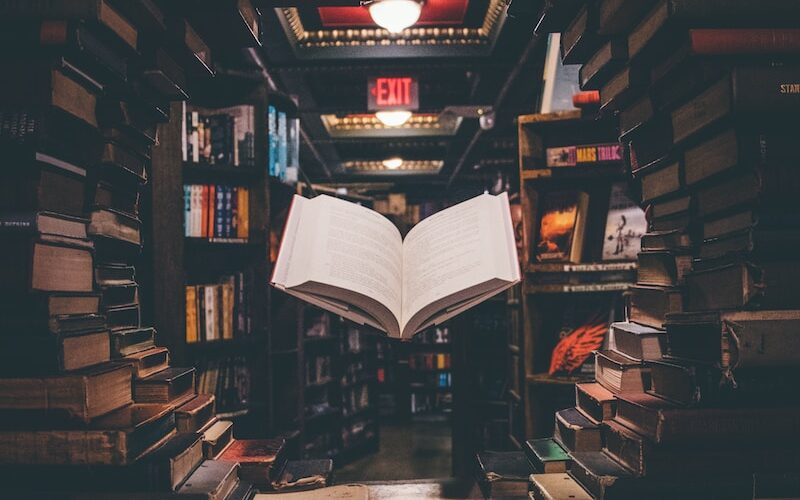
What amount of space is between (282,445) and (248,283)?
1.67 m

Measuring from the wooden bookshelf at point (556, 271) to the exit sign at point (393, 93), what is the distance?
6.47 feet

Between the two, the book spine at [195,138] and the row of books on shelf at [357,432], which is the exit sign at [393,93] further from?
the row of books on shelf at [357,432]

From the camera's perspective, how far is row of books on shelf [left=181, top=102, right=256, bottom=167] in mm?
2506

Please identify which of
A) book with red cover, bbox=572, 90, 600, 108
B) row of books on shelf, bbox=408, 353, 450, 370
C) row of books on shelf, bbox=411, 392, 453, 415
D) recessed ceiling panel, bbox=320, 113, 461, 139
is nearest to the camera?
book with red cover, bbox=572, 90, 600, 108

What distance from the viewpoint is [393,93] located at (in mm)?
4383

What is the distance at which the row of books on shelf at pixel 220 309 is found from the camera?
2447 mm

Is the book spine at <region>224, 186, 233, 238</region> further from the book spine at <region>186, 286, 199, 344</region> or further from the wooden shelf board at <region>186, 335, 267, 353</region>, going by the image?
the wooden shelf board at <region>186, 335, 267, 353</region>

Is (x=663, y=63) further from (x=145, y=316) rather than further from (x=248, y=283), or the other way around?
(x=248, y=283)

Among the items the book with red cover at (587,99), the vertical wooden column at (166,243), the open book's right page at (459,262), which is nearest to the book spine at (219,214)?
the vertical wooden column at (166,243)

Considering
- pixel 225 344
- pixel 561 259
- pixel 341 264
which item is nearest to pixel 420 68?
pixel 561 259

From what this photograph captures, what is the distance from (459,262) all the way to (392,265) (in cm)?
14

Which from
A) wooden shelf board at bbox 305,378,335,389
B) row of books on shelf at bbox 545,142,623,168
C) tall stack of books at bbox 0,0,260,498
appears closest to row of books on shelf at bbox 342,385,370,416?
wooden shelf board at bbox 305,378,335,389

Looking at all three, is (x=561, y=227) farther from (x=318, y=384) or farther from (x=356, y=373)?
(x=356, y=373)

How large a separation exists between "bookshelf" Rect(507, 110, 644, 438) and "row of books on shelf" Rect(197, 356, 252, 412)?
1295mm
